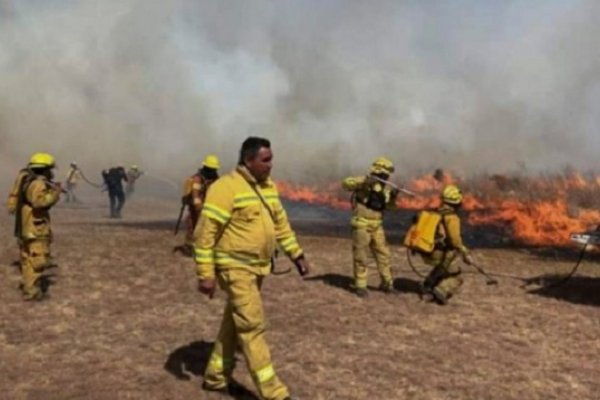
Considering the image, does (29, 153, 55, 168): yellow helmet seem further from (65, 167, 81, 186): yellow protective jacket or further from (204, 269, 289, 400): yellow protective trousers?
(65, 167, 81, 186): yellow protective jacket

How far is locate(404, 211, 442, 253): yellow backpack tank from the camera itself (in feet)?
35.7

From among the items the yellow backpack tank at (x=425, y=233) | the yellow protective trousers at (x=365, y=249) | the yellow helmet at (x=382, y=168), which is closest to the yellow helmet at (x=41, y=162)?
the yellow protective trousers at (x=365, y=249)

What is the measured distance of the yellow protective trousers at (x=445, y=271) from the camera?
37.3 ft

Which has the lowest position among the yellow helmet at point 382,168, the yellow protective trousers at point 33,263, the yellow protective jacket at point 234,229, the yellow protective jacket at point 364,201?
the yellow protective trousers at point 33,263

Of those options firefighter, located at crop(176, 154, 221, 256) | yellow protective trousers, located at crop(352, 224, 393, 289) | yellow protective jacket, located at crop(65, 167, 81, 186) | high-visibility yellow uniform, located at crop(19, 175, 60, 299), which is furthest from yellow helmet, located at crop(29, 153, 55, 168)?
yellow protective jacket, located at crop(65, 167, 81, 186)

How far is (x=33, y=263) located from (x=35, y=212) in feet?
2.76

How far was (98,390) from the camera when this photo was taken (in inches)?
281

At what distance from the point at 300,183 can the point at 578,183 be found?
67.6 ft

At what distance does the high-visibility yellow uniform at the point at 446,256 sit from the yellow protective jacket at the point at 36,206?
5998 mm

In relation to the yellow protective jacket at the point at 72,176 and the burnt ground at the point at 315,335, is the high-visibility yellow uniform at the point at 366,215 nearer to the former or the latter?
the burnt ground at the point at 315,335

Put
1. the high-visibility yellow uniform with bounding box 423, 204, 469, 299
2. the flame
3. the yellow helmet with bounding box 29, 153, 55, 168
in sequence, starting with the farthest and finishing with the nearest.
→ the flame < the high-visibility yellow uniform with bounding box 423, 204, 469, 299 < the yellow helmet with bounding box 29, 153, 55, 168

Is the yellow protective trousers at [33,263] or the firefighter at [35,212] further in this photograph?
the yellow protective trousers at [33,263]

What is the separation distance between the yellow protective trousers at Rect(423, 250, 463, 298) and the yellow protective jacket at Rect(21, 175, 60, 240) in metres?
6.03

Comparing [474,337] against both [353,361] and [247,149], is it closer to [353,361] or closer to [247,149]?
[353,361]
